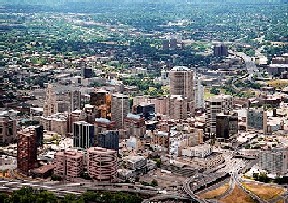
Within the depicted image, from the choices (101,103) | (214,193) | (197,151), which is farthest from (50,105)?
(214,193)

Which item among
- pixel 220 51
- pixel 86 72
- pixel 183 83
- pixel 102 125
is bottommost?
pixel 102 125

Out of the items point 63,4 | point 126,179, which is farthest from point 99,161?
point 63,4

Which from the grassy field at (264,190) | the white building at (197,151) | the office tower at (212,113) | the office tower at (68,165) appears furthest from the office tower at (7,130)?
the grassy field at (264,190)

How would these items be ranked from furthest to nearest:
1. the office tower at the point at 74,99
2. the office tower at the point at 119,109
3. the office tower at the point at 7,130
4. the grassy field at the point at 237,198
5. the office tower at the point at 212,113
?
the office tower at the point at 74,99, the office tower at the point at 119,109, the office tower at the point at 212,113, the office tower at the point at 7,130, the grassy field at the point at 237,198

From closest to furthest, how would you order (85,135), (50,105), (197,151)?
(197,151) < (85,135) < (50,105)

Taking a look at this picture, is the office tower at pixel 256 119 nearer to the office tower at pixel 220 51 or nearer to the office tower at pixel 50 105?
the office tower at pixel 50 105

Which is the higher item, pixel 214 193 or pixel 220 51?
pixel 220 51

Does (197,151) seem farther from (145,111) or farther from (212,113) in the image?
(145,111)
